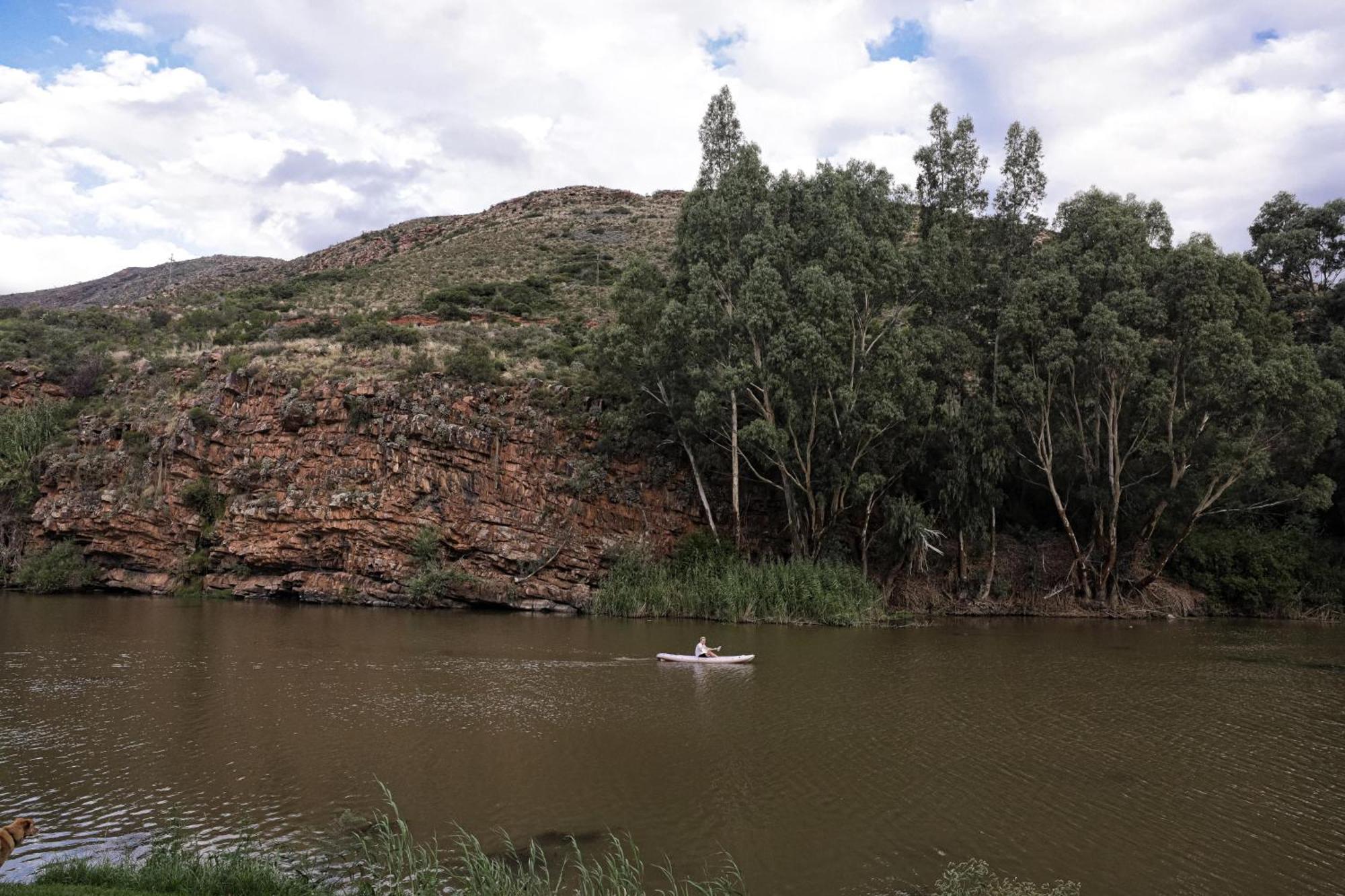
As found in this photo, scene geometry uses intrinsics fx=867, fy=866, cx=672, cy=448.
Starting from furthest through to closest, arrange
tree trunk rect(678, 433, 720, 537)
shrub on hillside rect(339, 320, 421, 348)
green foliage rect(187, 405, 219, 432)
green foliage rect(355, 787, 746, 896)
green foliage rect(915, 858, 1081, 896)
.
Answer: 1. shrub on hillside rect(339, 320, 421, 348)
2. green foliage rect(187, 405, 219, 432)
3. tree trunk rect(678, 433, 720, 537)
4. green foliage rect(915, 858, 1081, 896)
5. green foliage rect(355, 787, 746, 896)

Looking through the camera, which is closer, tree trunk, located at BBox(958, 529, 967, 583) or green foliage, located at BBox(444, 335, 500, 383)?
tree trunk, located at BBox(958, 529, 967, 583)

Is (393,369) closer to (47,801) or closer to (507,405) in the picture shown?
(507,405)

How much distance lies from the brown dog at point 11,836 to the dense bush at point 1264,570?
3740 cm

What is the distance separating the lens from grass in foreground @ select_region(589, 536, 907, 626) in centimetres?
2966

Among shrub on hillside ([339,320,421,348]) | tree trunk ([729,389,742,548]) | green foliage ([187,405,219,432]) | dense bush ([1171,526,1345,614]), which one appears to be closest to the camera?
tree trunk ([729,389,742,548])

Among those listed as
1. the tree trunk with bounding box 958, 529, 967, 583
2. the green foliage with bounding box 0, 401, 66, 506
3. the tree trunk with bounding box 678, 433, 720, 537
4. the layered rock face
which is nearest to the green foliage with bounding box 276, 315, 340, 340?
the layered rock face

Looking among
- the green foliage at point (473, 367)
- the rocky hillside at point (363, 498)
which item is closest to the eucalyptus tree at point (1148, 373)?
the rocky hillside at point (363, 498)

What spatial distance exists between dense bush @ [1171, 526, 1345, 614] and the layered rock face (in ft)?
66.0

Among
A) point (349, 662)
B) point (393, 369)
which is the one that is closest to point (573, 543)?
point (393, 369)

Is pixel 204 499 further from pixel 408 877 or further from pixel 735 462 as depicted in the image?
pixel 408 877

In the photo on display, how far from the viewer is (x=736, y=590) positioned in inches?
Answer: 1182

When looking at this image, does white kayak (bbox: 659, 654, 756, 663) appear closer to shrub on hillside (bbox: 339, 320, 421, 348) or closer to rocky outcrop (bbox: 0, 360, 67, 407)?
shrub on hillside (bbox: 339, 320, 421, 348)

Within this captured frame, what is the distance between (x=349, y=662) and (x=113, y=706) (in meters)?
5.64

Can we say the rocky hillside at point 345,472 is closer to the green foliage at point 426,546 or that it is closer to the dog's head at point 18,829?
the green foliage at point 426,546
